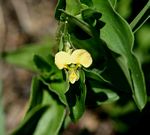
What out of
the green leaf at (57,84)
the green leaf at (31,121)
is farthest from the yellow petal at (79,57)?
the green leaf at (31,121)

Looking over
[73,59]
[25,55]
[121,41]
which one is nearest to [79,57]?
[73,59]

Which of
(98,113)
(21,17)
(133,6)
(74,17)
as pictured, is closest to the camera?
(74,17)

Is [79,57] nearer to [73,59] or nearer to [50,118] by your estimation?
[73,59]

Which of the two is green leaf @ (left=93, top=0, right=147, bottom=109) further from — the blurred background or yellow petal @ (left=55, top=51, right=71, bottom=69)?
the blurred background

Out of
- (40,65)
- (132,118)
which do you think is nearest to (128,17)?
(132,118)

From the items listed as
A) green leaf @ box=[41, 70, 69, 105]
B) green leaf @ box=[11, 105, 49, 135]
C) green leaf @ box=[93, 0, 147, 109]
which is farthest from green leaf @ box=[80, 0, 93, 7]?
green leaf @ box=[11, 105, 49, 135]

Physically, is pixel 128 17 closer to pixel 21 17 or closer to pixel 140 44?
pixel 140 44

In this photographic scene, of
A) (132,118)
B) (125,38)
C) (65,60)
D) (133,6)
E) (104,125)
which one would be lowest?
(104,125)
